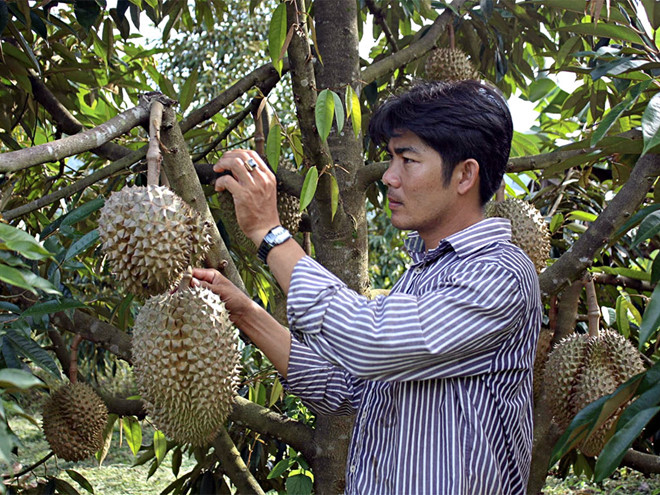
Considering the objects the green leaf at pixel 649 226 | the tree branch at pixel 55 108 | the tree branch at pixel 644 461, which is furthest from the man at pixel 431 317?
the tree branch at pixel 55 108

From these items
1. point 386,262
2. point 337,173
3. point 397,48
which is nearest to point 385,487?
point 337,173

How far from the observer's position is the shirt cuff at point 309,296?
3.92ft

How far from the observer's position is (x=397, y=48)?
2.43 meters

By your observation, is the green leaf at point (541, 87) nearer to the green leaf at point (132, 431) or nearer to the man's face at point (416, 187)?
the man's face at point (416, 187)

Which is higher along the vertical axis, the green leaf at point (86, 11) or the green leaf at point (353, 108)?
the green leaf at point (86, 11)

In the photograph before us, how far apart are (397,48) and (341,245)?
918 millimetres

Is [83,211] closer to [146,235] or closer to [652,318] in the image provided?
[146,235]

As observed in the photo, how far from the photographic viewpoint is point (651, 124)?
1.12 meters

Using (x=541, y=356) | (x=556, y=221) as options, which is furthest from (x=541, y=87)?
(x=541, y=356)

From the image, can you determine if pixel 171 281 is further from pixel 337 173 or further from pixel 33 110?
pixel 33 110

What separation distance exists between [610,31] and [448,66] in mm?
727

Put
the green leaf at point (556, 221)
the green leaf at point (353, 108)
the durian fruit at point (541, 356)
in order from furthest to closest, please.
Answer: the green leaf at point (556, 221)
the durian fruit at point (541, 356)
the green leaf at point (353, 108)

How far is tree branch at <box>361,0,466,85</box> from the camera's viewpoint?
6.37ft

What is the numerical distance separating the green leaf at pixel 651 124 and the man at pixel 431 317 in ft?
0.97
